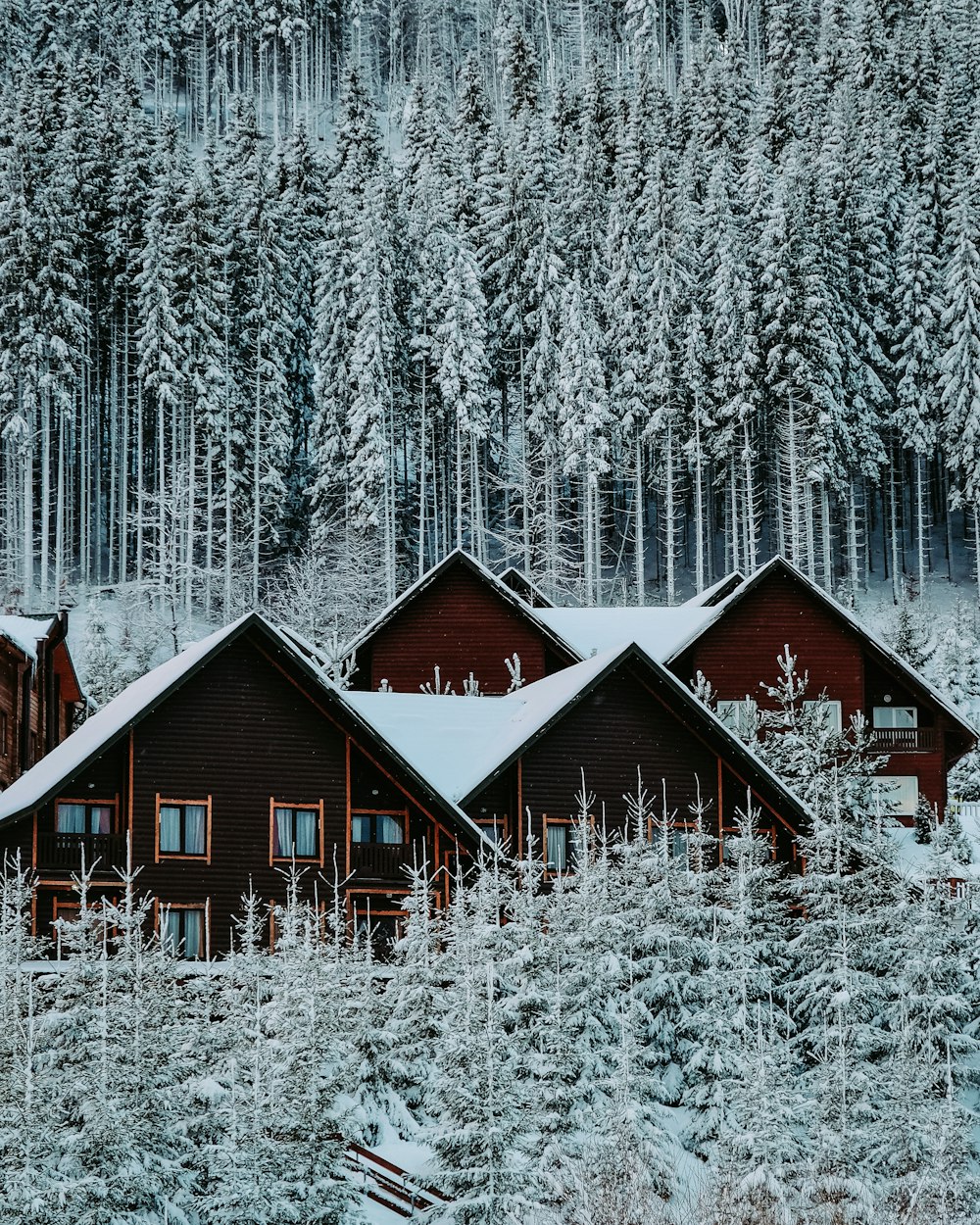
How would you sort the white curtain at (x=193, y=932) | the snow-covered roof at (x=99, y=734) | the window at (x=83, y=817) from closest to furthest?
1. the snow-covered roof at (x=99, y=734)
2. the white curtain at (x=193, y=932)
3. the window at (x=83, y=817)

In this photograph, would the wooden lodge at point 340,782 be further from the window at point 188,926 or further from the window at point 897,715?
the window at point 897,715

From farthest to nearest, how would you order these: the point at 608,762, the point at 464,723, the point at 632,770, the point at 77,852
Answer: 1. the point at 464,723
2. the point at 632,770
3. the point at 608,762
4. the point at 77,852

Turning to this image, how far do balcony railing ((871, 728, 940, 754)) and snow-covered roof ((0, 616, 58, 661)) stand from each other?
2220cm

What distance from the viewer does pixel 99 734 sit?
29719 millimetres

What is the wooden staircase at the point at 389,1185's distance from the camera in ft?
67.4

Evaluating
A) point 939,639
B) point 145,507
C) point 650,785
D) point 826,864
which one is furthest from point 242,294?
point 826,864

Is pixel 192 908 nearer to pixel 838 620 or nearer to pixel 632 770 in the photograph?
pixel 632 770

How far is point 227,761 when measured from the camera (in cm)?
3028

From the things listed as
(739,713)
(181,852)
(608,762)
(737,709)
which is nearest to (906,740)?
(737,709)

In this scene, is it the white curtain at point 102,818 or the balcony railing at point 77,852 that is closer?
the balcony railing at point 77,852

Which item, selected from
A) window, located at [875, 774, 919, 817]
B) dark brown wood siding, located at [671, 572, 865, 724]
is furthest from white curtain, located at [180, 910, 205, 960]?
window, located at [875, 774, 919, 817]

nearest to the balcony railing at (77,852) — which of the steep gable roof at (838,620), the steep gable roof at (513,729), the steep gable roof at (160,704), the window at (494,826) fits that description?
the steep gable roof at (160,704)

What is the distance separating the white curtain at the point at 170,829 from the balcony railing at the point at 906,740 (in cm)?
2184

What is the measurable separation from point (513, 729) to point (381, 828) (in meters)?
3.71
